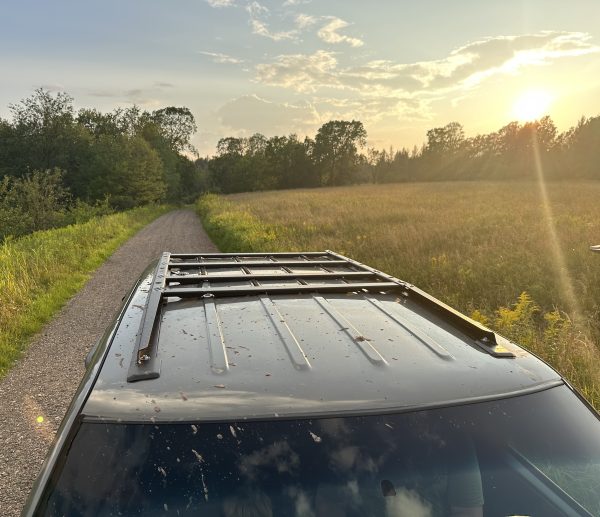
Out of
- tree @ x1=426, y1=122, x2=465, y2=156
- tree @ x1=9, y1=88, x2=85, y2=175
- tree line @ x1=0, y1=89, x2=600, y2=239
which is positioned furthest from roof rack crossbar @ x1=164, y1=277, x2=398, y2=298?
tree @ x1=426, y1=122, x2=465, y2=156

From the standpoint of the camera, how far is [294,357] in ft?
5.90

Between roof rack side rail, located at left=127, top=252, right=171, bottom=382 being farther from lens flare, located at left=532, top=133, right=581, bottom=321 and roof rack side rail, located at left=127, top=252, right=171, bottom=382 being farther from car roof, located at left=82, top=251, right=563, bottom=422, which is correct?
lens flare, located at left=532, top=133, right=581, bottom=321

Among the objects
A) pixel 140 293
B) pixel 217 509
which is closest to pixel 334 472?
pixel 217 509

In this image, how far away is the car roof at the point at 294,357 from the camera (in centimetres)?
149

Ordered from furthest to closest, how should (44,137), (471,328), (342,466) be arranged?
(44,137) < (471,328) < (342,466)

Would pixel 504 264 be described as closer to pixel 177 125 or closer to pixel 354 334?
pixel 354 334

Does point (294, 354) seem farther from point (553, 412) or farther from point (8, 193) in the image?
point (8, 193)

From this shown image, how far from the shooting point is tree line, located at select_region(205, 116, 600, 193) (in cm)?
7381

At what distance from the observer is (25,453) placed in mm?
3820

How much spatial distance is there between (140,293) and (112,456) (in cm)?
167

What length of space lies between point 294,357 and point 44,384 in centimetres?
453

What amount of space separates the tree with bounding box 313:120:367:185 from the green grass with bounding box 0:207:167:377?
73783mm

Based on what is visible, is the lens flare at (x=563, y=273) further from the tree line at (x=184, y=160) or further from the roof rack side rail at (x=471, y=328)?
the tree line at (x=184, y=160)

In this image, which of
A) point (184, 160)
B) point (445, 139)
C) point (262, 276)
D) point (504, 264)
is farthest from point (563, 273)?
point (445, 139)
